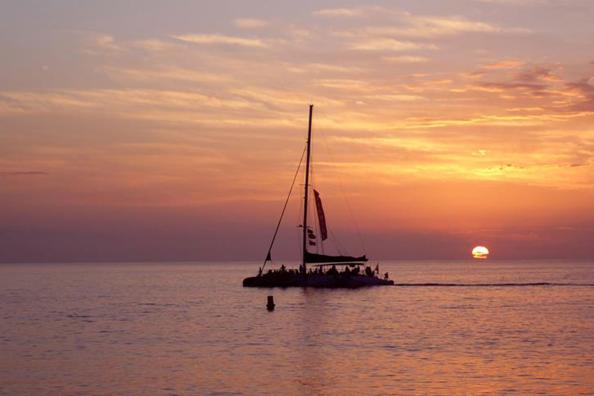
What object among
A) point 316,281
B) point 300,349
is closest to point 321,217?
point 316,281

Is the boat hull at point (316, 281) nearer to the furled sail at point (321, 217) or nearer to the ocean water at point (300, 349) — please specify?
the furled sail at point (321, 217)

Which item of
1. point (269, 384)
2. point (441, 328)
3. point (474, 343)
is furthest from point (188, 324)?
point (269, 384)

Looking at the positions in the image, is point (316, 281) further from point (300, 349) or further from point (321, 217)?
point (300, 349)

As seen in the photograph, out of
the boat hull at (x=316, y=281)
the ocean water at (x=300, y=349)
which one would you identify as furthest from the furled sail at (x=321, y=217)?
the ocean water at (x=300, y=349)

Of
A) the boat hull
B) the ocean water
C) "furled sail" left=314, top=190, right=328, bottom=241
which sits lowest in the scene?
the ocean water

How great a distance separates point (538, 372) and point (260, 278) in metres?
73.1

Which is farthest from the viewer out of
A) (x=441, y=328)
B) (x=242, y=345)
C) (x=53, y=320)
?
(x=53, y=320)

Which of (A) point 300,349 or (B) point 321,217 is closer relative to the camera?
(A) point 300,349

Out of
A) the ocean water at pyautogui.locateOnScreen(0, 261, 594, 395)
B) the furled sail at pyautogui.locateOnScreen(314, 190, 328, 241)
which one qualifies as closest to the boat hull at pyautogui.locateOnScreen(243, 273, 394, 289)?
the furled sail at pyautogui.locateOnScreen(314, 190, 328, 241)

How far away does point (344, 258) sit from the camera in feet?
345

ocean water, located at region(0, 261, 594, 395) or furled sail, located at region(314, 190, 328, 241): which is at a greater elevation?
furled sail, located at region(314, 190, 328, 241)

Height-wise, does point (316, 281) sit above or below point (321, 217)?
below

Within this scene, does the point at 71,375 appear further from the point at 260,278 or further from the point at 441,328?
the point at 260,278

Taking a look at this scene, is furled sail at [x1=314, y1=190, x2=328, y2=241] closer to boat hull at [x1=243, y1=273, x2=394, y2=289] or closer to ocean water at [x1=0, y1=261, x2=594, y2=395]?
boat hull at [x1=243, y1=273, x2=394, y2=289]
